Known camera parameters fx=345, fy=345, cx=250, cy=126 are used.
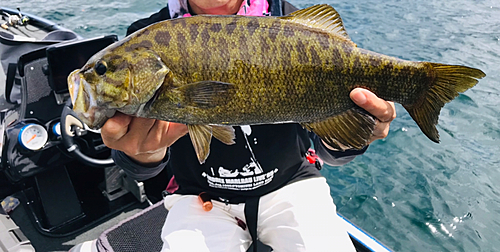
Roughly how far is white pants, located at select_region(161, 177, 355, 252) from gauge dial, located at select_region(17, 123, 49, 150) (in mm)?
1397

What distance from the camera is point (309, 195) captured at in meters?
2.43

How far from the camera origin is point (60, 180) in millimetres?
3398

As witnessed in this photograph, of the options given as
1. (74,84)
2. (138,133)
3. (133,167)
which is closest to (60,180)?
(133,167)

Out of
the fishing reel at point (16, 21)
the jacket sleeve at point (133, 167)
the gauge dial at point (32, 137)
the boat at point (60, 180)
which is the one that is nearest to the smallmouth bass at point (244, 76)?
the jacket sleeve at point (133, 167)

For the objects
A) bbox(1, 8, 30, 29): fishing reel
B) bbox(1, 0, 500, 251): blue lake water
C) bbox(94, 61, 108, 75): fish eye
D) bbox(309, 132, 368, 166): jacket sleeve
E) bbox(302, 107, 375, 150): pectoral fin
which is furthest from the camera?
bbox(1, 8, 30, 29): fishing reel

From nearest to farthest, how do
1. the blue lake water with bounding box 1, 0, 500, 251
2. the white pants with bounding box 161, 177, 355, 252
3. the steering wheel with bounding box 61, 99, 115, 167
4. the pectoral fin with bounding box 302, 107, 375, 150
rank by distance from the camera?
the pectoral fin with bounding box 302, 107, 375, 150 < the white pants with bounding box 161, 177, 355, 252 < the steering wheel with bounding box 61, 99, 115, 167 < the blue lake water with bounding box 1, 0, 500, 251

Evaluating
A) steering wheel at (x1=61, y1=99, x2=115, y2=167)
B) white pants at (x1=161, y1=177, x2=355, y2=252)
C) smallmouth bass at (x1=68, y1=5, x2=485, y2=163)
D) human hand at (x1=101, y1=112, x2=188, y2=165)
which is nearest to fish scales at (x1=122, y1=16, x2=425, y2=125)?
smallmouth bass at (x1=68, y1=5, x2=485, y2=163)

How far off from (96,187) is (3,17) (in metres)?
Answer: 5.09

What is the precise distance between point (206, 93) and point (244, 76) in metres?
0.18

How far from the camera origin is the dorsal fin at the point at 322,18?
162 cm

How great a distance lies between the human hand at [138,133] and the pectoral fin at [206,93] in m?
0.32

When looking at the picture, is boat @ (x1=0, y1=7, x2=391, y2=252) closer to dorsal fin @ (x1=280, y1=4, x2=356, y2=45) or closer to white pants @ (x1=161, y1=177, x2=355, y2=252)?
white pants @ (x1=161, y1=177, x2=355, y2=252)

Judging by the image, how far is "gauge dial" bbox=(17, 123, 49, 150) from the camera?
2861 mm

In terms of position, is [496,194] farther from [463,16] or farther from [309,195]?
[463,16]
